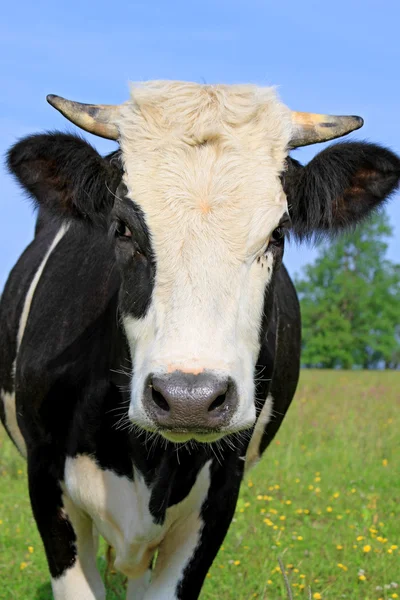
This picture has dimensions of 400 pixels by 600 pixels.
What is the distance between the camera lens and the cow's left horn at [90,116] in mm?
4016

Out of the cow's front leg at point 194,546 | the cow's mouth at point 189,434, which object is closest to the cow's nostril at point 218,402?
the cow's mouth at point 189,434

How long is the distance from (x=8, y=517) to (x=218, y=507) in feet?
11.0

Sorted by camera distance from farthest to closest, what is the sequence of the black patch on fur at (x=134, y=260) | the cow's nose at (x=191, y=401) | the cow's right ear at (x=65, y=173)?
the cow's right ear at (x=65, y=173), the black patch on fur at (x=134, y=260), the cow's nose at (x=191, y=401)

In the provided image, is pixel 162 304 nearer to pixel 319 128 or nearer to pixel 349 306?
pixel 319 128

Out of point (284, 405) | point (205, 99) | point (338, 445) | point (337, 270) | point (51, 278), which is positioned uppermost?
point (205, 99)

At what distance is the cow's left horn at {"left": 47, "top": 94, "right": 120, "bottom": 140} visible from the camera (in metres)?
4.02

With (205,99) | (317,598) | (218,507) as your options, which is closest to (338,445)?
(317,598)

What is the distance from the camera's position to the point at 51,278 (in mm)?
5004

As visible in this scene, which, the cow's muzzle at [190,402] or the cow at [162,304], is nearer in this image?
the cow's muzzle at [190,402]

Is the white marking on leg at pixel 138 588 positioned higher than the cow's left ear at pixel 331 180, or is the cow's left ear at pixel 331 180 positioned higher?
the cow's left ear at pixel 331 180

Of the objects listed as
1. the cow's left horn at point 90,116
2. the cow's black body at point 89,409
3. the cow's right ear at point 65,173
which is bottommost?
the cow's black body at point 89,409

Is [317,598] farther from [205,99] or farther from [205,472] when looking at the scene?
[205,99]

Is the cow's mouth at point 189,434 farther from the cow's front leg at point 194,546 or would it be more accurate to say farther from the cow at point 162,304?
the cow's front leg at point 194,546

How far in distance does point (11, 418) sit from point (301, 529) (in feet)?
8.51
